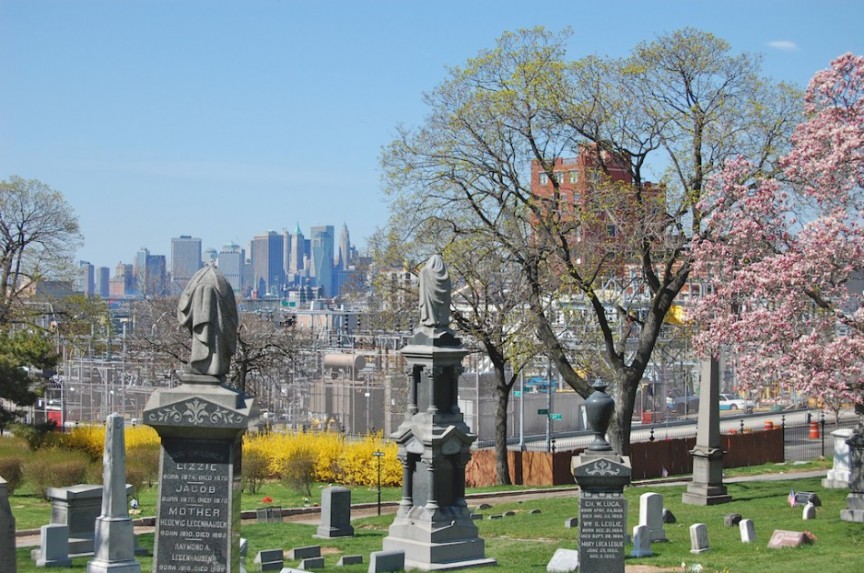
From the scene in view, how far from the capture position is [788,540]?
778 inches

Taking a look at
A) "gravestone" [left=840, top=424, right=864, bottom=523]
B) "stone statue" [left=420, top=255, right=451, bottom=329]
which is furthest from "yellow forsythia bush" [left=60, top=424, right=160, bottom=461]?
"gravestone" [left=840, top=424, right=864, bottom=523]

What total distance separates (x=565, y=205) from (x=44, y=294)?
2857 cm

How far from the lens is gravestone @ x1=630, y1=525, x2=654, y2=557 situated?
19.7 m

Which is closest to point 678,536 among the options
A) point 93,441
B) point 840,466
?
point 840,466

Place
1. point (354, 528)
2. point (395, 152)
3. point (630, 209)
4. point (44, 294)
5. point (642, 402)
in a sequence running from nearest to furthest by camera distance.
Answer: point (354, 528) < point (630, 209) < point (395, 152) < point (44, 294) < point (642, 402)

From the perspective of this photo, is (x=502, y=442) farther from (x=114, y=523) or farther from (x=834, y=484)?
(x=114, y=523)

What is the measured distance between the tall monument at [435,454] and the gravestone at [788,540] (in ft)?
15.6

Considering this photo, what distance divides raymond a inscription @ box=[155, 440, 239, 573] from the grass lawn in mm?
8133

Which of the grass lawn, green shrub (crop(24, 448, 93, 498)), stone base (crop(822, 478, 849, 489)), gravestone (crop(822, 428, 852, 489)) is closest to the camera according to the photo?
the grass lawn

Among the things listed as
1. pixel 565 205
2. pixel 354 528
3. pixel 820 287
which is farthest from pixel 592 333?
pixel 820 287

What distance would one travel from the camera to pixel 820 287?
70.6ft

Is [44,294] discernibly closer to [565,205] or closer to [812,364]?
[565,205]

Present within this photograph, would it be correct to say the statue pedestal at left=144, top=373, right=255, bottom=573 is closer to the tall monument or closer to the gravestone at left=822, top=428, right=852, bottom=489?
the tall monument

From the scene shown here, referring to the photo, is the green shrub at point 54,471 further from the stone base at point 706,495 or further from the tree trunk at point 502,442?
the stone base at point 706,495
